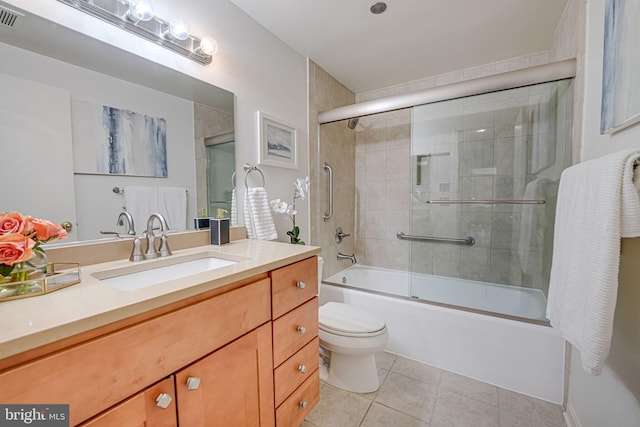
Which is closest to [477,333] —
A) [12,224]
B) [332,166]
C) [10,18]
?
[332,166]

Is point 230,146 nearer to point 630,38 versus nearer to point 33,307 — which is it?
point 33,307

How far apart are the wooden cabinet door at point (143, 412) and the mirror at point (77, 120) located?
692mm

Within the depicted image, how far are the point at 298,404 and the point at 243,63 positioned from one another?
6.13 ft

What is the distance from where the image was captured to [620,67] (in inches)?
36.0

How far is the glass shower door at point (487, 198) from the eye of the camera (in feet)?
6.15

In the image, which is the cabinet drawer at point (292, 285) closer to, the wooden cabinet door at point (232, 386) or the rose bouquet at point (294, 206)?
the wooden cabinet door at point (232, 386)

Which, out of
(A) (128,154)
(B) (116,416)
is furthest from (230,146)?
(B) (116,416)

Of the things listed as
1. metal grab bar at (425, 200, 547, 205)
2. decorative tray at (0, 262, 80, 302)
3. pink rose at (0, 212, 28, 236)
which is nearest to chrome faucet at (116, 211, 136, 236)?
decorative tray at (0, 262, 80, 302)

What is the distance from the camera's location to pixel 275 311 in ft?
3.30

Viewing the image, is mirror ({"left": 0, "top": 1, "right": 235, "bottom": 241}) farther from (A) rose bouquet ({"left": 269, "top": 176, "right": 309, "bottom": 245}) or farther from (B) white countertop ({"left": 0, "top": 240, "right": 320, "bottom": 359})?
(A) rose bouquet ({"left": 269, "top": 176, "right": 309, "bottom": 245})

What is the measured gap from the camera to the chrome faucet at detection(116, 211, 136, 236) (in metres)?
1.09

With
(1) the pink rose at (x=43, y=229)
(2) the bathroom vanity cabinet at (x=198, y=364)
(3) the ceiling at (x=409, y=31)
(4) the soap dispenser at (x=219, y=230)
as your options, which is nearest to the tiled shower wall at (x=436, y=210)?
(3) the ceiling at (x=409, y=31)

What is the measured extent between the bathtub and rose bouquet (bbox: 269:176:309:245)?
0.61 m

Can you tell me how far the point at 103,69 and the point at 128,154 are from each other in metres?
0.34
